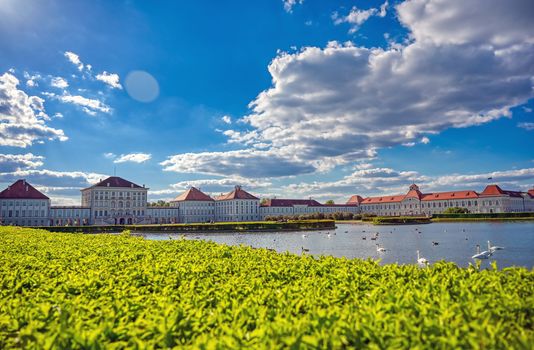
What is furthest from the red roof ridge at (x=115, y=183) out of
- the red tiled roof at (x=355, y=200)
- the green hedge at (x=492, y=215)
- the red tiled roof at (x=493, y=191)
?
the red tiled roof at (x=493, y=191)

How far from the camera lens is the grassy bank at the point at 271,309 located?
2812mm

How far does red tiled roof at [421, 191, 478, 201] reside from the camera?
386 ft

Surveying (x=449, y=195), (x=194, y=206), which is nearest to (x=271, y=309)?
(x=194, y=206)

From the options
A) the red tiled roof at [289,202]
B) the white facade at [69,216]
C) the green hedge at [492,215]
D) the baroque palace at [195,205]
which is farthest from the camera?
the red tiled roof at [289,202]

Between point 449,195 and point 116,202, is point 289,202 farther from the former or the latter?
point 116,202

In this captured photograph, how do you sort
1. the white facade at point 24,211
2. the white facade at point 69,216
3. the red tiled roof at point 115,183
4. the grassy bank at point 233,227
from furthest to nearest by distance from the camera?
the red tiled roof at point 115,183, the white facade at point 69,216, the white facade at point 24,211, the grassy bank at point 233,227

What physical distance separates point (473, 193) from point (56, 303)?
131642 mm

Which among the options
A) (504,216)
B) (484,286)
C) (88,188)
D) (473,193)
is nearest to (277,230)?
(504,216)

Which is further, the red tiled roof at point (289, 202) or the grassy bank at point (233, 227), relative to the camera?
the red tiled roof at point (289, 202)

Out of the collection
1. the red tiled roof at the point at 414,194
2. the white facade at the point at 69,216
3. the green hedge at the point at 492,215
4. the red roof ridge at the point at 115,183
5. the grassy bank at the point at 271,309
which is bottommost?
the green hedge at the point at 492,215

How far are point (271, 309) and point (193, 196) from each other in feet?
360

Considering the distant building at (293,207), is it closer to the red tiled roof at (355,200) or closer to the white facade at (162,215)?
the red tiled roof at (355,200)

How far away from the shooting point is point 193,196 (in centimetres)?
11088

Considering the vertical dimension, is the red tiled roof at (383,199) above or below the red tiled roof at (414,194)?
below
